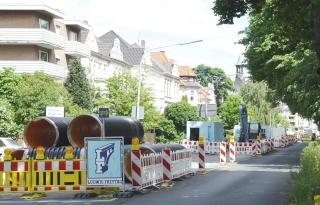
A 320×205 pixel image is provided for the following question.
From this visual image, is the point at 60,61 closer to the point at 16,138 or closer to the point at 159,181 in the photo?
the point at 16,138

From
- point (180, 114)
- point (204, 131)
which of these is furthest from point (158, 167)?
point (180, 114)

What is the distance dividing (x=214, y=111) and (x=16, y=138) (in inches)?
934

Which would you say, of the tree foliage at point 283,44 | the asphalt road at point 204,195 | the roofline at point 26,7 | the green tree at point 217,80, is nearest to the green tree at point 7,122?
the roofline at point 26,7

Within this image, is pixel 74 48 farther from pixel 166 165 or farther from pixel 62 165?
pixel 62 165

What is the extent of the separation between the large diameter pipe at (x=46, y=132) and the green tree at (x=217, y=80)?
398ft

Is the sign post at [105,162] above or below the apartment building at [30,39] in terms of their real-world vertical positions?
below

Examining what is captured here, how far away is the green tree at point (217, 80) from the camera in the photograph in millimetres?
144125

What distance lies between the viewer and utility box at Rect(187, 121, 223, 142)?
55875mm

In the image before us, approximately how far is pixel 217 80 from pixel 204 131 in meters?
88.3

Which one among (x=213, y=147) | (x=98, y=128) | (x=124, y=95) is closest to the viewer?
(x=98, y=128)

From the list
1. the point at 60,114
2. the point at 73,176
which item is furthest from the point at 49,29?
the point at 73,176

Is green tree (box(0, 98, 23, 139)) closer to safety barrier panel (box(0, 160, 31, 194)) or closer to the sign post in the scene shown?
safety barrier panel (box(0, 160, 31, 194))

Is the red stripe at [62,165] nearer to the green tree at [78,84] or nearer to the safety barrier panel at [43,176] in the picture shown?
the safety barrier panel at [43,176]

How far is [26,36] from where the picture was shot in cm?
5500
